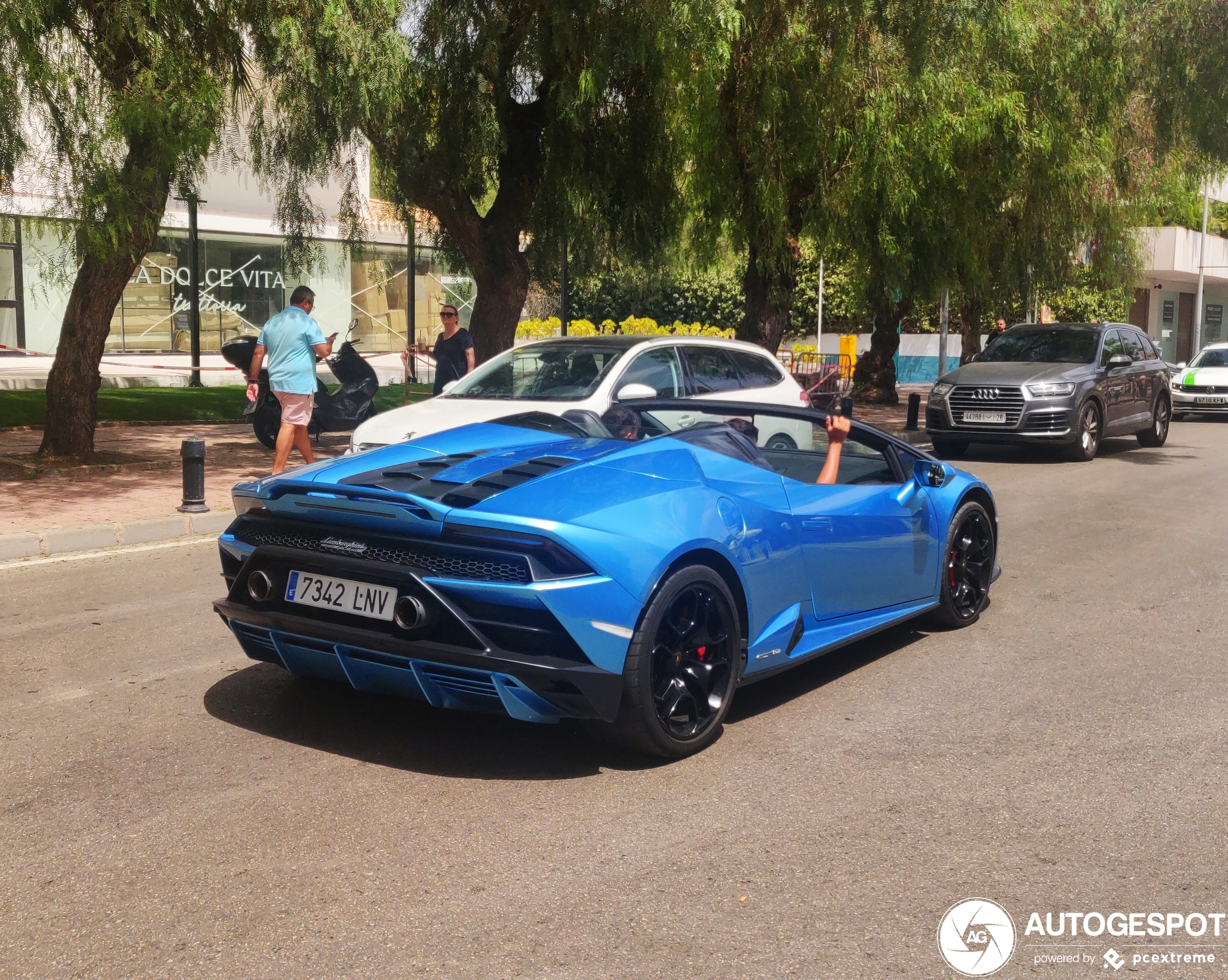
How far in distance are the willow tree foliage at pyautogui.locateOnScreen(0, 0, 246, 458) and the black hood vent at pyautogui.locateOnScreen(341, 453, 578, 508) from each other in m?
6.55

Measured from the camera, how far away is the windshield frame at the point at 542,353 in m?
10.0

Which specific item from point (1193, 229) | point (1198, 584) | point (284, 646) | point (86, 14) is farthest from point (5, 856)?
point (1193, 229)

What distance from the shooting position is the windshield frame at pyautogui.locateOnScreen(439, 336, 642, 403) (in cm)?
1005

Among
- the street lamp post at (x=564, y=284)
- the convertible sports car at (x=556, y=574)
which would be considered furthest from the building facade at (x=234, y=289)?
the convertible sports car at (x=556, y=574)

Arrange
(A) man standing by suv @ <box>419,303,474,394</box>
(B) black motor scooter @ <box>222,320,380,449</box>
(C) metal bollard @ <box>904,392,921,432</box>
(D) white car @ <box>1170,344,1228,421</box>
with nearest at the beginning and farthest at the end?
(A) man standing by suv @ <box>419,303,474,394</box>
(B) black motor scooter @ <box>222,320,380,449</box>
(C) metal bollard @ <box>904,392,921,432</box>
(D) white car @ <box>1170,344,1228,421</box>

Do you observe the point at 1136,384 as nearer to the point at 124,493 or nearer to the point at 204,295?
the point at 124,493

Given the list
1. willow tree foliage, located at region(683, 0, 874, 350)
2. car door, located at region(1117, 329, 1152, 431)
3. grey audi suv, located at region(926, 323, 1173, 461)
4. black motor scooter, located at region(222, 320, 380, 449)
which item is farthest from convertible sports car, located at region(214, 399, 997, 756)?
car door, located at region(1117, 329, 1152, 431)

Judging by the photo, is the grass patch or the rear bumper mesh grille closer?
the rear bumper mesh grille

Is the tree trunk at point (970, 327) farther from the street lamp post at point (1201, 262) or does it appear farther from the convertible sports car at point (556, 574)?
the convertible sports car at point (556, 574)

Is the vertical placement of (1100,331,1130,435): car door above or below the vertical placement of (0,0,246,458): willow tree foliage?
below

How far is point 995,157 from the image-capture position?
17.8 meters

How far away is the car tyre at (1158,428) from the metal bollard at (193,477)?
538 inches

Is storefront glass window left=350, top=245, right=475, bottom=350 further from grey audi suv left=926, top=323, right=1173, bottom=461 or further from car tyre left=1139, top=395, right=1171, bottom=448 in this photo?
car tyre left=1139, top=395, right=1171, bottom=448

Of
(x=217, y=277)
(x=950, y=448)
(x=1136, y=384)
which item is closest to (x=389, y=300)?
(x=217, y=277)
